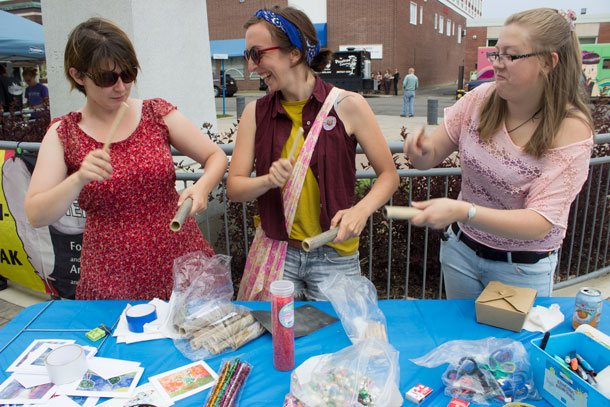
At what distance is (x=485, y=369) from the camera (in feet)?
4.65

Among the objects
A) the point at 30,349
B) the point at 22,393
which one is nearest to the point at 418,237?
the point at 30,349

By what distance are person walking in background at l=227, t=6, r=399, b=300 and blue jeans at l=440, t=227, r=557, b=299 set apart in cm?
44

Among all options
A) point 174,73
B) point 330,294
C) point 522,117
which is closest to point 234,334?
point 330,294

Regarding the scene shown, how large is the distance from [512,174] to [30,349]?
6.40ft

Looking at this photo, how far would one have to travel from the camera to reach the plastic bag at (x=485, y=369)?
137 cm

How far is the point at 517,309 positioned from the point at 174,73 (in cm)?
347

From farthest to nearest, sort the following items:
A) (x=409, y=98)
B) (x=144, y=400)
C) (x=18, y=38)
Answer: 1. (x=409, y=98)
2. (x=18, y=38)
3. (x=144, y=400)

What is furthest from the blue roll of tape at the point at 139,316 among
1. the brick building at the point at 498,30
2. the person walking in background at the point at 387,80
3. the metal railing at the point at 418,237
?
the brick building at the point at 498,30

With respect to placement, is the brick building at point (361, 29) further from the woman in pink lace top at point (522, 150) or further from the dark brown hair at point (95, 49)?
the woman in pink lace top at point (522, 150)

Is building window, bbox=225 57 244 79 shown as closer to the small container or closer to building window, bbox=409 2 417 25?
building window, bbox=409 2 417 25

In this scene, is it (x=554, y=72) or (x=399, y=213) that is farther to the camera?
(x=554, y=72)

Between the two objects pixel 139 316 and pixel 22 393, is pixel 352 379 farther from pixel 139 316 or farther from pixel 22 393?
pixel 22 393

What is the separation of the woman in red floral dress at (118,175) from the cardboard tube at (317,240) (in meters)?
0.54

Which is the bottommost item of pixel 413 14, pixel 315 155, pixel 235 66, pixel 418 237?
pixel 418 237
